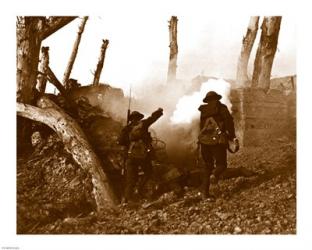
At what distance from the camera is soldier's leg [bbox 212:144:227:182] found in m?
5.60

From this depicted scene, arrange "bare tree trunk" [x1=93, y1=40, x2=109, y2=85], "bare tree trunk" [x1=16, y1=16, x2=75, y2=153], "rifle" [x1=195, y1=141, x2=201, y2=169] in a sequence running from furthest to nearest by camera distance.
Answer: "bare tree trunk" [x1=93, y1=40, x2=109, y2=85]
"bare tree trunk" [x1=16, y1=16, x2=75, y2=153]
"rifle" [x1=195, y1=141, x2=201, y2=169]

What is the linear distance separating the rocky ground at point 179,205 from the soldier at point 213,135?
0.26 meters

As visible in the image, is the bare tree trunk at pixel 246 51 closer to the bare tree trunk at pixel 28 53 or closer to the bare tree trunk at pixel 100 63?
the bare tree trunk at pixel 100 63

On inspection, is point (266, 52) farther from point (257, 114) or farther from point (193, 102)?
point (193, 102)

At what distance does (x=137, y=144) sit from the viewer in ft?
19.0

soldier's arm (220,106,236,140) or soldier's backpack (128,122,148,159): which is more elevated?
soldier's arm (220,106,236,140)

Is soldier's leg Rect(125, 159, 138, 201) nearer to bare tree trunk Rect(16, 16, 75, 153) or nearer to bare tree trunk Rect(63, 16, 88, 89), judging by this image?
bare tree trunk Rect(16, 16, 75, 153)

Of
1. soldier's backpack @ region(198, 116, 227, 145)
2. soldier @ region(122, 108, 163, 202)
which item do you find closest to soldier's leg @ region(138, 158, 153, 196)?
soldier @ region(122, 108, 163, 202)

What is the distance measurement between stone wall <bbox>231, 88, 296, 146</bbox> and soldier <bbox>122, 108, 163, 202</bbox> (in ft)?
3.29

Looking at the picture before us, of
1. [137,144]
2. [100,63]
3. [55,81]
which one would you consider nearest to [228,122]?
[137,144]

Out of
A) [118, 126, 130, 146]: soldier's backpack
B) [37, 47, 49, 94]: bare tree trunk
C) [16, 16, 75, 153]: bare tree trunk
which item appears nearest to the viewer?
[118, 126, 130, 146]: soldier's backpack

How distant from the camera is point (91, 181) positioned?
5980mm
